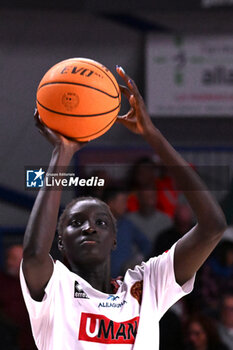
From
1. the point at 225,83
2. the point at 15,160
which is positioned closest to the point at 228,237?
the point at 225,83

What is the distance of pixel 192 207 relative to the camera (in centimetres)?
292

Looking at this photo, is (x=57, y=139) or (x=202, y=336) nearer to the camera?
(x=57, y=139)

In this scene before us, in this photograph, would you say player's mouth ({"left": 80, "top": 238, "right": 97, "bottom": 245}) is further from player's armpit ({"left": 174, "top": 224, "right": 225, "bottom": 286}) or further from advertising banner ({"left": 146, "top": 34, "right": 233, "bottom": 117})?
advertising banner ({"left": 146, "top": 34, "right": 233, "bottom": 117})

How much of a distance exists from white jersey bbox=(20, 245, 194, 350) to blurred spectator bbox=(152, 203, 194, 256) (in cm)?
305

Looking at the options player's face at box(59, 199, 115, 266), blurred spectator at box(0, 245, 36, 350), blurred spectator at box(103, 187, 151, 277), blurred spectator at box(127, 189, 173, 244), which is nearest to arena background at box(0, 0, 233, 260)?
blurred spectator at box(127, 189, 173, 244)

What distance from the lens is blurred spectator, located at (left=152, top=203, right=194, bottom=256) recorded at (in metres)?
6.19

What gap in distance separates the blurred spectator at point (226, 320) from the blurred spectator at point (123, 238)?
79cm

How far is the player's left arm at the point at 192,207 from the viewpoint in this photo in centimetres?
289

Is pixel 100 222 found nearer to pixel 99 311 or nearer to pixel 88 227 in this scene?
pixel 88 227

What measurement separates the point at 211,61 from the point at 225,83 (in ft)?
1.02

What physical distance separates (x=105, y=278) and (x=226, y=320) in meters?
2.90

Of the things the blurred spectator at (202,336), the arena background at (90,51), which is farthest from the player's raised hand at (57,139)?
the arena background at (90,51)

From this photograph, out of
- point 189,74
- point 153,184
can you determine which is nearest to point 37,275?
point 153,184

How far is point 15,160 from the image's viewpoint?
7.98 meters
